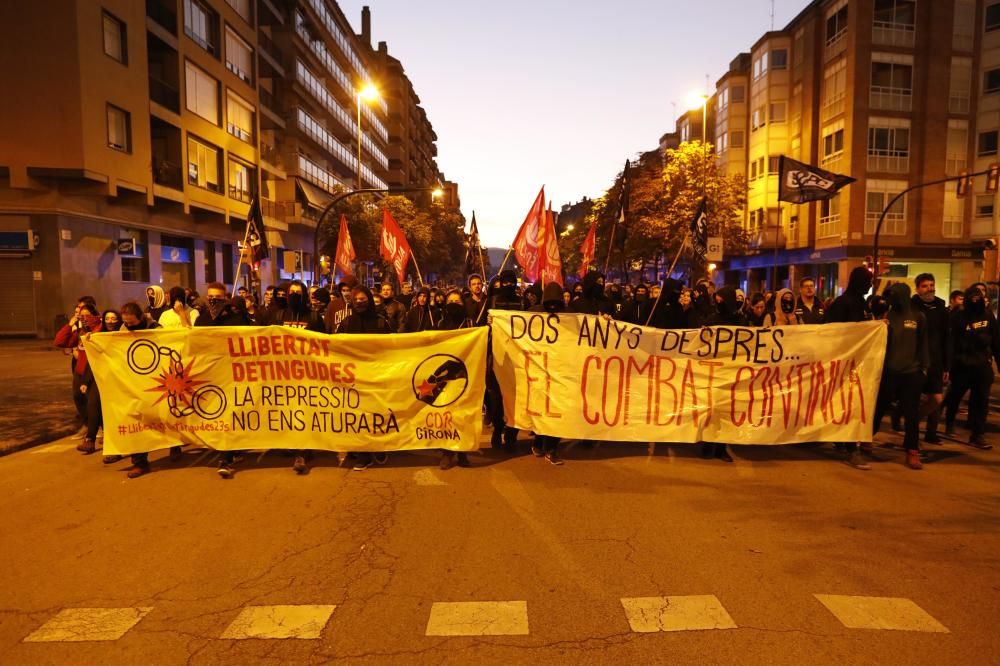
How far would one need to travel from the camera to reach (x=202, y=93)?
27047mm

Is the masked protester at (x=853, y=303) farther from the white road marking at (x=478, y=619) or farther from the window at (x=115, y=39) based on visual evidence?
the window at (x=115, y=39)

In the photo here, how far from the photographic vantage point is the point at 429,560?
13.9 feet

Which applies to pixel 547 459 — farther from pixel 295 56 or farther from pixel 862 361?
pixel 295 56

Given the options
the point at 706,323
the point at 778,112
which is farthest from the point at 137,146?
the point at 778,112

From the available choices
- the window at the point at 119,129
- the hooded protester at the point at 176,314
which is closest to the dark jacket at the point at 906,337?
the hooded protester at the point at 176,314

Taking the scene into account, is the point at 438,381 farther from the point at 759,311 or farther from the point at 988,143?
the point at 988,143

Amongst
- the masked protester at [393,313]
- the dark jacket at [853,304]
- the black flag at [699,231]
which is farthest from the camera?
the black flag at [699,231]

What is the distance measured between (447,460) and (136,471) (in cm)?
303

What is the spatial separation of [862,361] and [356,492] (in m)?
5.40

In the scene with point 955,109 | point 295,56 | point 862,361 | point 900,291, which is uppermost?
point 295,56

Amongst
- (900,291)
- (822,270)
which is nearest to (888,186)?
(822,270)

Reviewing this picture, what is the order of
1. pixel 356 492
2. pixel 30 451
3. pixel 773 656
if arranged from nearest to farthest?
pixel 773 656 → pixel 356 492 → pixel 30 451

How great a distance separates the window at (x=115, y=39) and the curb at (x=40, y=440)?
1733 cm

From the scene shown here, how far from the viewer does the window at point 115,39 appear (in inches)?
814
